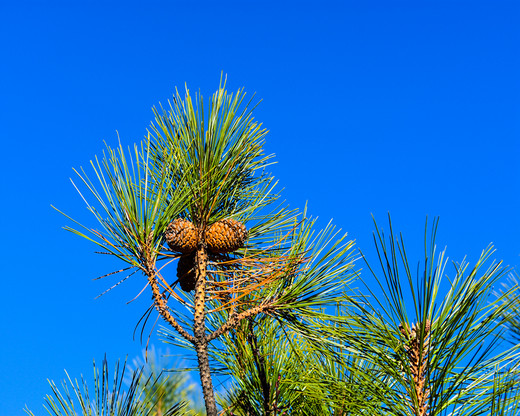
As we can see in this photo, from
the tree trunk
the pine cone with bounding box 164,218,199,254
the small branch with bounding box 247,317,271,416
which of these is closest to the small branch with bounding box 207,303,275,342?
the tree trunk

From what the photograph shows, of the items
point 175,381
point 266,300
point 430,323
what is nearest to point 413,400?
point 430,323

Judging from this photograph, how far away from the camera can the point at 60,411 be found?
2.43 m

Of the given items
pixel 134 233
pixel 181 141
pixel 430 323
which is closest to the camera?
pixel 430 323

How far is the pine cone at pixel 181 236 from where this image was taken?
7.06 feet

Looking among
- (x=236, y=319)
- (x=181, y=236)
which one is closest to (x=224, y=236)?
(x=181, y=236)

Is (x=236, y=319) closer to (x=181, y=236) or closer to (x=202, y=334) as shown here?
(x=202, y=334)

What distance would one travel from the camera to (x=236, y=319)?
218 cm

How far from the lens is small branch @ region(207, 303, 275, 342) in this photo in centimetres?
212

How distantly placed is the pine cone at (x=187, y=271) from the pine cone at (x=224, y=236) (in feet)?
0.34

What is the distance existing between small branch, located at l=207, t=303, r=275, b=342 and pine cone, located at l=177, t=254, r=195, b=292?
0.24m

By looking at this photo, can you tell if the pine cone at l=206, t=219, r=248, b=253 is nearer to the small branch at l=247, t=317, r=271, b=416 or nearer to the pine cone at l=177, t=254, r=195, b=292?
the pine cone at l=177, t=254, r=195, b=292

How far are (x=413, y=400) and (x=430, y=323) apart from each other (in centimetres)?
25

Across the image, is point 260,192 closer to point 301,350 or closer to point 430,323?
point 301,350

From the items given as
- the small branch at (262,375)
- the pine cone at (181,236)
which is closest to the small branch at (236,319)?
the small branch at (262,375)
